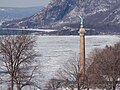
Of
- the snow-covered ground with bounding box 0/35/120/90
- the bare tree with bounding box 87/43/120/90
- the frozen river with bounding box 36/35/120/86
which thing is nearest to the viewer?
the bare tree with bounding box 87/43/120/90

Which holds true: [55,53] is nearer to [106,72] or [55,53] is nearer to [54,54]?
[54,54]

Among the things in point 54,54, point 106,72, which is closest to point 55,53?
point 54,54

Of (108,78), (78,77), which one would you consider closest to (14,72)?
(78,77)

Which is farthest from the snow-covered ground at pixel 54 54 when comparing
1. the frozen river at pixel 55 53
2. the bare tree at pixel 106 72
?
the bare tree at pixel 106 72

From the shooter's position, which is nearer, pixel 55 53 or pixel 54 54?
pixel 54 54

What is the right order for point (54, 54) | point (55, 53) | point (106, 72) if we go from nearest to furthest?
point (106, 72)
point (54, 54)
point (55, 53)

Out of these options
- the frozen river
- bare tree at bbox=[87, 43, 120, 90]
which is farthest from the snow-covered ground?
bare tree at bbox=[87, 43, 120, 90]

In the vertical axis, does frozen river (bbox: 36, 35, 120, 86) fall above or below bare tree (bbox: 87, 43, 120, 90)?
below

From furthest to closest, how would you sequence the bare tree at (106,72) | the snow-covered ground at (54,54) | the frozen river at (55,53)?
the frozen river at (55,53) < the snow-covered ground at (54,54) < the bare tree at (106,72)

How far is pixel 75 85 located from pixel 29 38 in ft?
26.3

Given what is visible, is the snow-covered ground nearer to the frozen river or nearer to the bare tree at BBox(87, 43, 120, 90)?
the frozen river

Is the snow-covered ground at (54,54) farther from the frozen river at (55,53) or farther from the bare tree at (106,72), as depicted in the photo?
the bare tree at (106,72)

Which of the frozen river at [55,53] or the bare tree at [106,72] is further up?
the bare tree at [106,72]

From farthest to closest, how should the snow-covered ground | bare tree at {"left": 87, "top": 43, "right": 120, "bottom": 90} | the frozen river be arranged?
the frozen river → the snow-covered ground → bare tree at {"left": 87, "top": 43, "right": 120, "bottom": 90}
